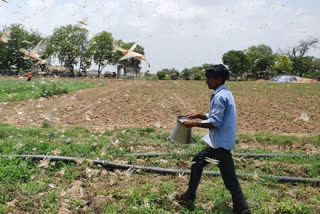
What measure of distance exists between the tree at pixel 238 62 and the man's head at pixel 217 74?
32.1 m

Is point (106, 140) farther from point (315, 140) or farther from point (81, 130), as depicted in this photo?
point (315, 140)

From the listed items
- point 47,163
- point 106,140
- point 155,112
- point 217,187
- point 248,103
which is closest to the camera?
point 217,187

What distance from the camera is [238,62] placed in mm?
33406

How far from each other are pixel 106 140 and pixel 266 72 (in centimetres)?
3537

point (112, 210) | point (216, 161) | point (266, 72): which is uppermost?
point (266, 72)

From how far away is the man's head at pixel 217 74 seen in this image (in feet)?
9.38

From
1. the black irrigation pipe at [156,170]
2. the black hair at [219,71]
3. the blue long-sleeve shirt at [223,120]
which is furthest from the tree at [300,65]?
the blue long-sleeve shirt at [223,120]

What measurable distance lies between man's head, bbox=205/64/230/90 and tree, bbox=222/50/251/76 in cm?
3207

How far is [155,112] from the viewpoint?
8.50 meters

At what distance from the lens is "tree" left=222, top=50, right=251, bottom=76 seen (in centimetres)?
3338

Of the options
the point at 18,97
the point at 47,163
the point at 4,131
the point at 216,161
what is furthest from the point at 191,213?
the point at 18,97

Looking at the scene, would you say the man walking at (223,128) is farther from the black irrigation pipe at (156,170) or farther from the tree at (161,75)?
the tree at (161,75)

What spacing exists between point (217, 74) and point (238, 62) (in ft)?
107

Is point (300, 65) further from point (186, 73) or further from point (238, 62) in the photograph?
point (186, 73)
